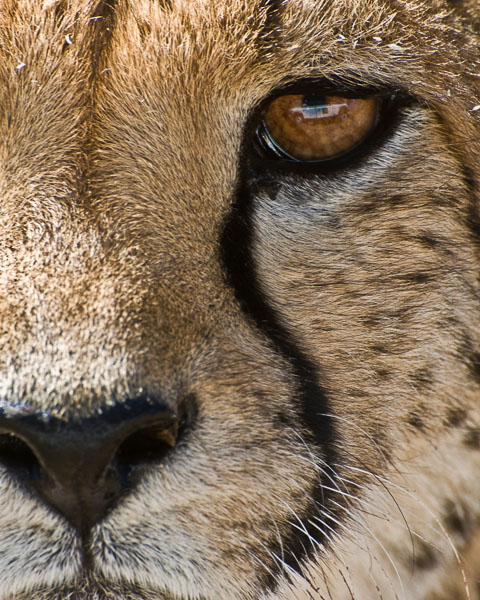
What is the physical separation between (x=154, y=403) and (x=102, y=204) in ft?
0.98

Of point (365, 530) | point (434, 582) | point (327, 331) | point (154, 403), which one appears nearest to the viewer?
point (154, 403)

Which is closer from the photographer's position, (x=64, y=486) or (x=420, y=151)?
(x=64, y=486)

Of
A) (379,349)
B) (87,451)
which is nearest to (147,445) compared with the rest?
(87,451)

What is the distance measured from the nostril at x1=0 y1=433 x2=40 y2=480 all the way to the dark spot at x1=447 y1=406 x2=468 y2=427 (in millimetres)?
646

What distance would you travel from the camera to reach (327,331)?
50.3 inches

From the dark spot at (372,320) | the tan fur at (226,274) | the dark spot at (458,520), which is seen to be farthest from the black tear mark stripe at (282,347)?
the dark spot at (458,520)

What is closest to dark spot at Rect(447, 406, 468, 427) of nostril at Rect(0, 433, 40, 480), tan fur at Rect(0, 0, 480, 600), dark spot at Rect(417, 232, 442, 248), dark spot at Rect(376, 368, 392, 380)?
tan fur at Rect(0, 0, 480, 600)

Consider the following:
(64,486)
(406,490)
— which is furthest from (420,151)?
(64,486)

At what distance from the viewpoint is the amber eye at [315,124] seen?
1.24m

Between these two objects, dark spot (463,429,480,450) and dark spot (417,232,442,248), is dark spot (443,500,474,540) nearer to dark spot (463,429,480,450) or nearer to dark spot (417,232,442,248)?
dark spot (463,429,480,450)

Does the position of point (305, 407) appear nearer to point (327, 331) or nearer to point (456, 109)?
point (327, 331)

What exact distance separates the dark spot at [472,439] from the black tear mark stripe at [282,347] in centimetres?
26

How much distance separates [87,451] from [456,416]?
2.06 ft

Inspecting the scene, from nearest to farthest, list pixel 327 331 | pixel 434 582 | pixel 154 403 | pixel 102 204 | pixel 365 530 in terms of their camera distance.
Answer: pixel 154 403 < pixel 102 204 < pixel 327 331 < pixel 365 530 < pixel 434 582
